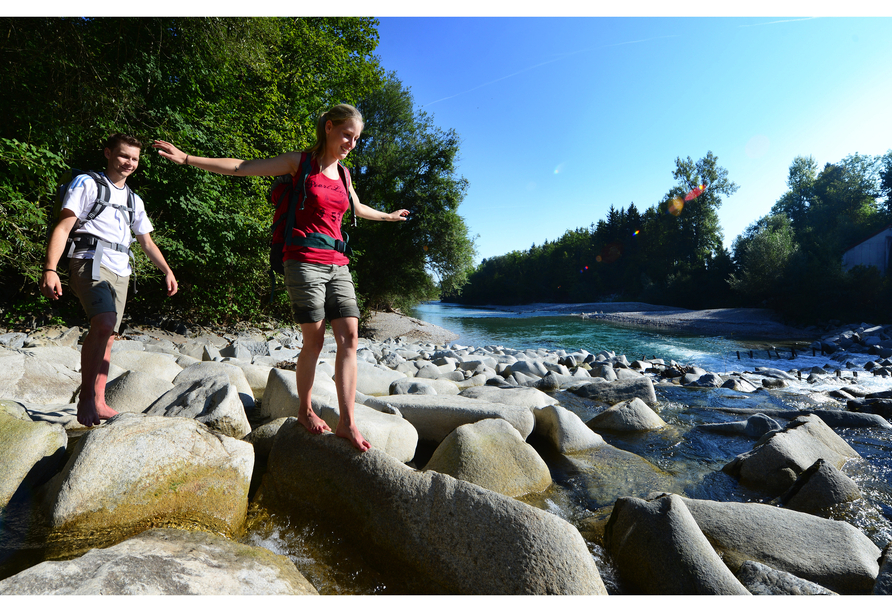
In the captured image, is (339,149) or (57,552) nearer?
(57,552)

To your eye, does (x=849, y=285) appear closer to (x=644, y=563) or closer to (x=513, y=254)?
(x=644, y=563)

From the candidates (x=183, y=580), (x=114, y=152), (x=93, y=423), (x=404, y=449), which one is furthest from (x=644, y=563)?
(x=114, y=152)

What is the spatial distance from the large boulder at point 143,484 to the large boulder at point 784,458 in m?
4.12

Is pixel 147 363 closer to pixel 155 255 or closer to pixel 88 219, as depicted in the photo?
pixel 155 255

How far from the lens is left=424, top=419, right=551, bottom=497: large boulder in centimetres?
317

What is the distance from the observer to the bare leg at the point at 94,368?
10.1 ft

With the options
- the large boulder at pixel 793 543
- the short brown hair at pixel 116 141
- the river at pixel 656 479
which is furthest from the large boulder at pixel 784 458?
the short brown hair at pixel 116 141

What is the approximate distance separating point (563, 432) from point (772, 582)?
2.28 metres

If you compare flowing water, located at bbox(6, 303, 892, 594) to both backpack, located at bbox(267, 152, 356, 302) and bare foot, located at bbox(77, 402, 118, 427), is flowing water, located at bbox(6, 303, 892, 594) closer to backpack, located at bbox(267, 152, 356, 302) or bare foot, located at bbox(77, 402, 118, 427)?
bare foot, located at bbox(77, 402, 118, 427)

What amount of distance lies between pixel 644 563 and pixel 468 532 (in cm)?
101

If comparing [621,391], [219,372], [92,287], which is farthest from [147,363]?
[621,391]

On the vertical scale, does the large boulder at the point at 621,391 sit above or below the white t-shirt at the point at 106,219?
below

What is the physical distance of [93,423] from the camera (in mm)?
3059

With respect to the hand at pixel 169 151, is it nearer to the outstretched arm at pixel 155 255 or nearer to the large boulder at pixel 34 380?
the outstretched arm at pixel 155 255
